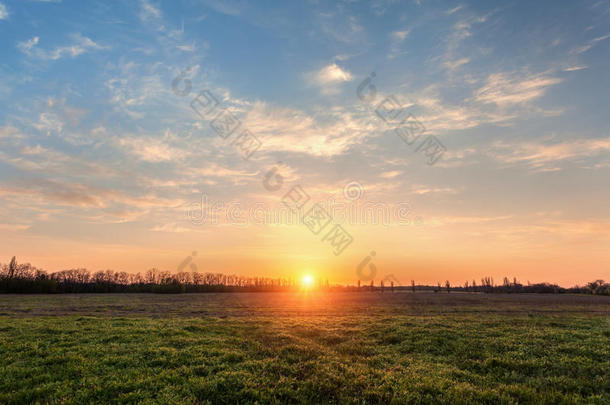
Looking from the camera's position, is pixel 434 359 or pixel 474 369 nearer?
pixel 474 369

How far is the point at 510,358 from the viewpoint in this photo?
16000mm

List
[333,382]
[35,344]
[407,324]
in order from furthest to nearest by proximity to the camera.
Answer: [407,324], [35,344], [333,382]

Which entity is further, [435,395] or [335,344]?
[335,344]

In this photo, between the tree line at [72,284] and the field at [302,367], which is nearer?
the field at [302,367]

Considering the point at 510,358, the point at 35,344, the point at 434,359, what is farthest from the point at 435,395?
the point at 35,344

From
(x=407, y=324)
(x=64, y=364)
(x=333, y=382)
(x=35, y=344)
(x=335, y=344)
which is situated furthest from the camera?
(x=407, y=324)

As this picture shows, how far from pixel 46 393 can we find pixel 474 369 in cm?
1762

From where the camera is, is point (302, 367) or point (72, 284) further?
point (72, 284)

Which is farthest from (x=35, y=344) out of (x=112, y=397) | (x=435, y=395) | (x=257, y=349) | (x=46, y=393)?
(x=435, y=395)

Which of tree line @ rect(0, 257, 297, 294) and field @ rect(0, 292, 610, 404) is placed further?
tree line @ rect(0, 257, 297, 294)

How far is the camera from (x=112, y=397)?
36.1 feet

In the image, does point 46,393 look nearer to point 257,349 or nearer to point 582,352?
point 257,349

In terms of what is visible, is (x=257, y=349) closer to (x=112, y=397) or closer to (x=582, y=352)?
(x=112, y=397)

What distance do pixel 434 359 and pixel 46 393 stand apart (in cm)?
1708
